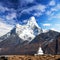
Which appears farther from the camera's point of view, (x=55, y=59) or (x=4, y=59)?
(x=55, y=59)

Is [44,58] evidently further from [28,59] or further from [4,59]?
[4,59]

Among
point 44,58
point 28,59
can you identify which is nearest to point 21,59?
point 28,59

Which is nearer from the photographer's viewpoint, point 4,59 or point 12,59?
Answer: point 4,59

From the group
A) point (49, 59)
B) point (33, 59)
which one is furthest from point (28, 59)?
point (49, 59)

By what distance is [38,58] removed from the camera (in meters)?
36.0

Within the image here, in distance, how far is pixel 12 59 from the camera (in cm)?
3397

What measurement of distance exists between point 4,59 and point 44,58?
6.88 m

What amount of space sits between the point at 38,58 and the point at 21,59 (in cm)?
Answer: 291

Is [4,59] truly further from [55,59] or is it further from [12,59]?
[55,59]

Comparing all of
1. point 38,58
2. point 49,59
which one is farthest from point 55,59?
point 38,58

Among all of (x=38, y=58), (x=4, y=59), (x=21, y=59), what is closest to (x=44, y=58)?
(x=38, y=58)

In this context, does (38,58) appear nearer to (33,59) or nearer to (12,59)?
(33,59)

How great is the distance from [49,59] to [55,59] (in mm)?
1001

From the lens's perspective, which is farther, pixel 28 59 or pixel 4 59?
pixel 28 59
